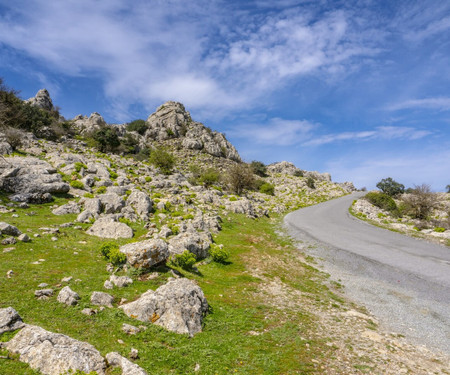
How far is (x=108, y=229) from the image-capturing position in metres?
19.4

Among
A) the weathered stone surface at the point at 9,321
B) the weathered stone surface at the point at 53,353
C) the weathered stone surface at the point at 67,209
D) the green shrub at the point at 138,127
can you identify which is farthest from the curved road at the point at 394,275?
the green shrub at the point at 138,127

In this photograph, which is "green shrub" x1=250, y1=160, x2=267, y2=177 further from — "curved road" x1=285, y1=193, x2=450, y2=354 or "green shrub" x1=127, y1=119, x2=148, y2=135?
"curved road" x1=285, y1=193, x2=450, y2=354

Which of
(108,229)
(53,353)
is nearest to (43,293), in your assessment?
(53,353)

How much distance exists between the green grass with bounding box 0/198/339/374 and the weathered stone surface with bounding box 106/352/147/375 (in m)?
0.65

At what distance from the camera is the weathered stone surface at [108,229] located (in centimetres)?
1884

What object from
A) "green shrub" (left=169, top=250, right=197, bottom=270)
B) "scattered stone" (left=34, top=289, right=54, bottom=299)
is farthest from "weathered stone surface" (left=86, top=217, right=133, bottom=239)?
"scattered stone" (left=34, top=289, right=54, bottom=299)

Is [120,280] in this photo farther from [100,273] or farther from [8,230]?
[8,230]

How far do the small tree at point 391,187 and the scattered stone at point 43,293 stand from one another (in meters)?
107

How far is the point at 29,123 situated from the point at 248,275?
6474 centimetres

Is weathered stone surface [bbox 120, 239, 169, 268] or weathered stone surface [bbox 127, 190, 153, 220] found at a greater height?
weathered stone surface [bbox 127, 190, 153, 220]

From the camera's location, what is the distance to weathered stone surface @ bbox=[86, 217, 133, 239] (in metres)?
18.8

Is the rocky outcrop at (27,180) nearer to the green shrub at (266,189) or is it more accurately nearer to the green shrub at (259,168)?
the green shrub at (266,189)

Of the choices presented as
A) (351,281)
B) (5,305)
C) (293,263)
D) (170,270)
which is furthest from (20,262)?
(351,281)

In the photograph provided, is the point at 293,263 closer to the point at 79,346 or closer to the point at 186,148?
the point at 79,346
